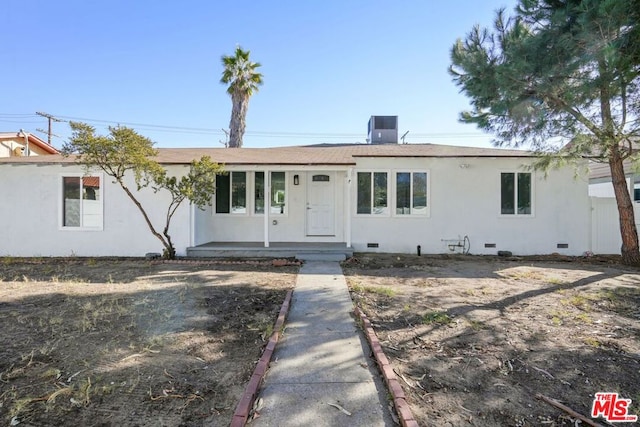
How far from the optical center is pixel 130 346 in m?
3.60

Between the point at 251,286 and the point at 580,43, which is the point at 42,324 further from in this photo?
Result: the point at 580,43

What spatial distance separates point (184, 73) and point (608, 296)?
755 inches

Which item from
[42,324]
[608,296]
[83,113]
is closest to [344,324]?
[42,324]

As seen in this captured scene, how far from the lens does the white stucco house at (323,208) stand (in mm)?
9656

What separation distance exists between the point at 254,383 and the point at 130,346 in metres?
1.75

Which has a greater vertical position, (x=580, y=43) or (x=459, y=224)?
(x=580, y=43)

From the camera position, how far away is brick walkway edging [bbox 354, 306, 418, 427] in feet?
7.47

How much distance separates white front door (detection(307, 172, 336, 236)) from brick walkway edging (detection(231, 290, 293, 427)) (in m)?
6.61

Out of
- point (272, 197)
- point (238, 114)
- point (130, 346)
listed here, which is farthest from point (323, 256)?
point (238, 114)

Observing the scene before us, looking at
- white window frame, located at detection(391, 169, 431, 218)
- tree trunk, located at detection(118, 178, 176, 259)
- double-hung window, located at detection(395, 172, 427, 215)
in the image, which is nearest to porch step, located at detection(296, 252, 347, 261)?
white window frame, located at detection(391, 169, 431, 218)

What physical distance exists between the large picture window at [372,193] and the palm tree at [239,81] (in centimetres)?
1132

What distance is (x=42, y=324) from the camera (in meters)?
4.20

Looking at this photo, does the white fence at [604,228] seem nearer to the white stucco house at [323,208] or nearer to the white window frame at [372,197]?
the white stucco house at [323,208]
